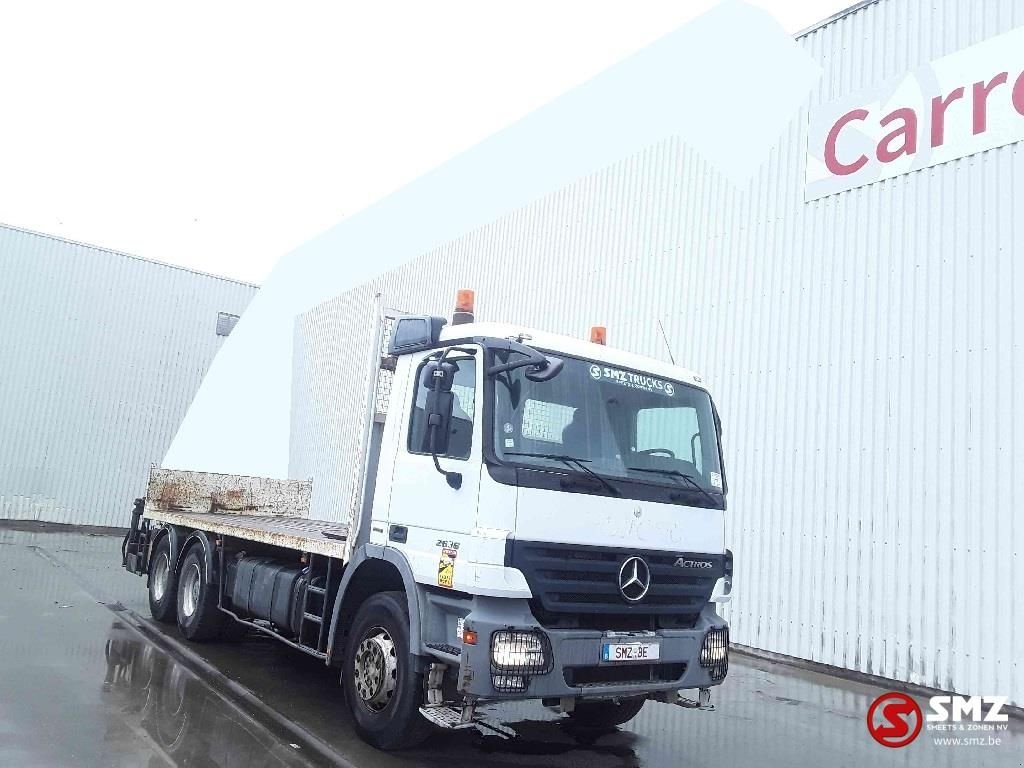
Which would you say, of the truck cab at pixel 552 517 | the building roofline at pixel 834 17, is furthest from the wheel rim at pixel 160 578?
the building roofline at pixel 834 17

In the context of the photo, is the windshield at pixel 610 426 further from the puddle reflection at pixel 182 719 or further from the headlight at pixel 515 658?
the puddle reflection at pixel 182 719

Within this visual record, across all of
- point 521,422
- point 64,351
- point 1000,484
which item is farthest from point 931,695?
point 64,351

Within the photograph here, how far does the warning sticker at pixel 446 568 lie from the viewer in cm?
512

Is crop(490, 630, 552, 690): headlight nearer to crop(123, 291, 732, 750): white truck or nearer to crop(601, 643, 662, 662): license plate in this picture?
crop(123, 291, 732, 750): white truck

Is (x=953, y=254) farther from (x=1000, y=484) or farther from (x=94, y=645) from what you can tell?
(x=94, y=645)

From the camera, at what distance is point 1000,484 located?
8.28 m

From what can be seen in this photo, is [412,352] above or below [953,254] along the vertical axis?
below

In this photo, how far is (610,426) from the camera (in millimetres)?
5555

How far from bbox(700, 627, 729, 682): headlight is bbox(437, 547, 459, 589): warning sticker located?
185cm

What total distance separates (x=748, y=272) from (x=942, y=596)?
471 centimetres

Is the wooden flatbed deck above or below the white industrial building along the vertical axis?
below

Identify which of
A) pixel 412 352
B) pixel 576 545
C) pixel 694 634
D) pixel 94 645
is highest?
pixel 412 352

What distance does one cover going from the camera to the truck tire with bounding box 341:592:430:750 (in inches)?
209

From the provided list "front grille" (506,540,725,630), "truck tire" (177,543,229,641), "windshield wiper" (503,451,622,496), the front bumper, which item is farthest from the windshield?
Answer: "truck tire" (177,543,229,641)
